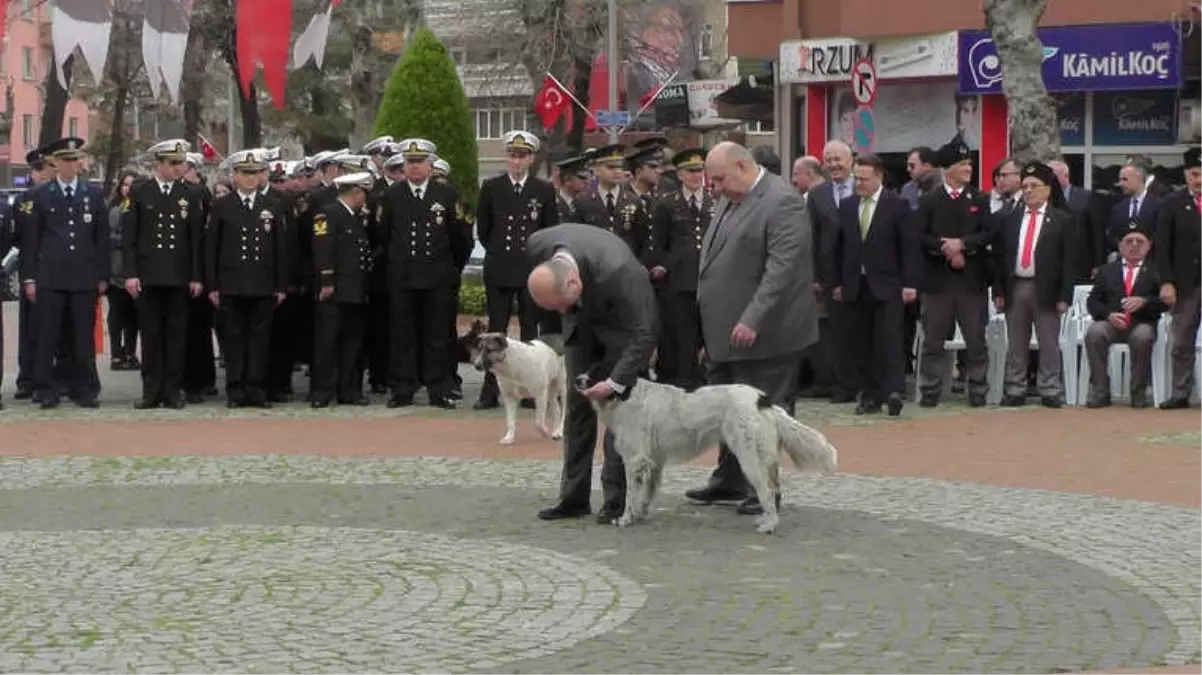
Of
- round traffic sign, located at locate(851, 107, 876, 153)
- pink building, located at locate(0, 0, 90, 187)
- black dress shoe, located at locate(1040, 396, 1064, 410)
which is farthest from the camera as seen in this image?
pink building, located at locate(0, 0, 90, 187)

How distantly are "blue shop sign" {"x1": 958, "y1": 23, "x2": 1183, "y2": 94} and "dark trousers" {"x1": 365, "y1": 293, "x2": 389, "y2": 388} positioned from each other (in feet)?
46.6

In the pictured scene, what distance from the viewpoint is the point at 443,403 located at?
60.4 ft

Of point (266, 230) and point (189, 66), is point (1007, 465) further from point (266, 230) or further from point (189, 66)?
point (189, 66)

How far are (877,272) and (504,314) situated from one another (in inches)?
127

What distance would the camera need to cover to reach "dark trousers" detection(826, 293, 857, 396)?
17.9m

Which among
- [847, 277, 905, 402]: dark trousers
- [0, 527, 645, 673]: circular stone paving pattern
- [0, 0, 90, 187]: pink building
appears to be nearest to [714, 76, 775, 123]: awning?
[847, 277, 905, 402]: dark trousers

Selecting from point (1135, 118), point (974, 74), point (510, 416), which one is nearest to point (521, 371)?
point (510, 416)

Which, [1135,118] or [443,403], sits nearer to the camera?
[443,403]

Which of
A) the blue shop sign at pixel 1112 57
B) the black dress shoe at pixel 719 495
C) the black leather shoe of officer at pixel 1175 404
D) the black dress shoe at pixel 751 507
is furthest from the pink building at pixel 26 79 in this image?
the black dress shoe at pixel 751 507

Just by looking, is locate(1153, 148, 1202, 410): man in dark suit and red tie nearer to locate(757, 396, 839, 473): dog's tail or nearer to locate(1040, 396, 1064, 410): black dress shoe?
locate(1040, 396, 1064, 410): black dress shoe

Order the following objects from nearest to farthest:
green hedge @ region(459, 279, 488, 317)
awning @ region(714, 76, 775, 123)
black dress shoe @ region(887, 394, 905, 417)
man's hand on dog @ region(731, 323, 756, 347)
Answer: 1. man's hand on dog @ region(731, 323, 756, 347)
2. black dress shoe @ region(887, 394, 905, 417)
3. green hedge @ region(459, 279, 488, 317)
4. awning @ region(714, 76, 775, 123)

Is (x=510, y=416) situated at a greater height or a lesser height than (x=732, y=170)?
lesser

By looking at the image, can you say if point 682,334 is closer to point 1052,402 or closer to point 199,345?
point 1052,402

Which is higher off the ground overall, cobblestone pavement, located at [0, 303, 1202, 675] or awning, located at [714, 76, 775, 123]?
awning, located at [714, 76, 775, 123]
